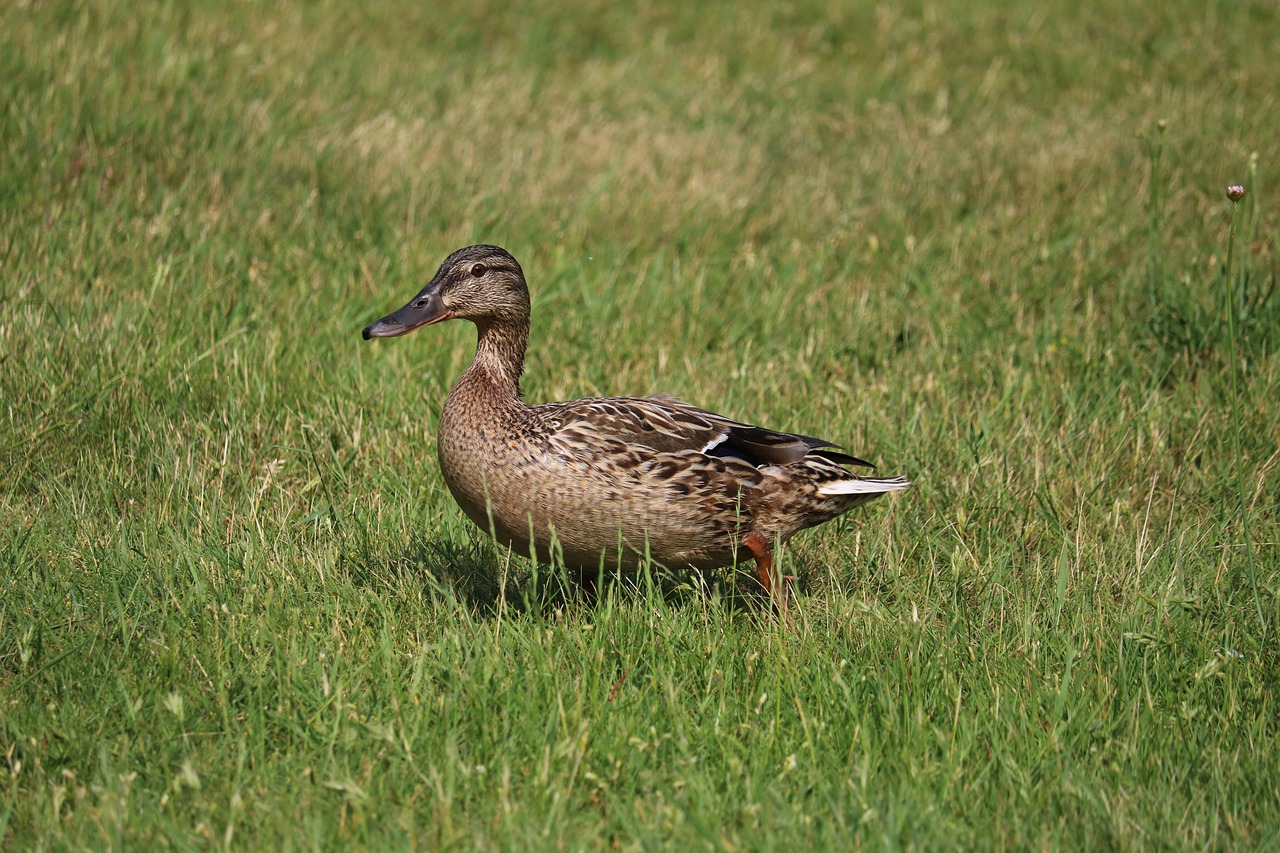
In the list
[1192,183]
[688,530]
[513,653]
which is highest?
[1192,183]

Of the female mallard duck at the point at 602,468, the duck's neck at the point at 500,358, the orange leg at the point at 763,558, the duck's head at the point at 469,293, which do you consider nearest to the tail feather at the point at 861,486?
the female mallard duck at the point at 602,468

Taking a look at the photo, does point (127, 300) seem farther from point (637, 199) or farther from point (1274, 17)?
point (1274, 17)

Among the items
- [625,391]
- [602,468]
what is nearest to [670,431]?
[602,468]

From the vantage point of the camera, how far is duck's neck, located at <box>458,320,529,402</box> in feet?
15.1

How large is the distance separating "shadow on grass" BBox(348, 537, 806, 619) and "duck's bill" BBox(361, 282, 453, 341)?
799 mm

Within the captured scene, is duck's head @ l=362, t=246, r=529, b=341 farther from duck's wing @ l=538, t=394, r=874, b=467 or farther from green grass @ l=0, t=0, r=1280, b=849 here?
green grass @ l=0, t=0, r=1280, b=849

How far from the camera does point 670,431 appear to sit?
4.54 m

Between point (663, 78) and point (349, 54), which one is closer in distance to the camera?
point (349, 54)

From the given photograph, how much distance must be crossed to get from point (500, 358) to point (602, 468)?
71 centimetres

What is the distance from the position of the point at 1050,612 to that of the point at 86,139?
5608mm

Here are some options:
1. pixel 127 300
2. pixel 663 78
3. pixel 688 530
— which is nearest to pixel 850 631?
pixel 688 530

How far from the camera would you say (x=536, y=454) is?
4273 millimetres

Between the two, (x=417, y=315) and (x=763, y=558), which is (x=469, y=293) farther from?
(x=763, y=558)

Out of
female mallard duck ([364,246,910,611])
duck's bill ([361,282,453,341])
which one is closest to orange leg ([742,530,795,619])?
female mallard duck ([364,246,910,611])
